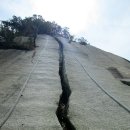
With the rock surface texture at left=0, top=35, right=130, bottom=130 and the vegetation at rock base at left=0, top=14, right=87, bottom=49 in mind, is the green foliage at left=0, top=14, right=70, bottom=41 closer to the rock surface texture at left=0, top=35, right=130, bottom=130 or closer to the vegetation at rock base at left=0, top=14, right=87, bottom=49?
the vegetation at rock base at left=0, top=14, right=87, bottom=49

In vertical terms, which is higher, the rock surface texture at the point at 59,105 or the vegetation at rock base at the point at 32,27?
the rock surface texture at the point at 59,105

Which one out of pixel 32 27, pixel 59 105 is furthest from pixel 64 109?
pixel 32 27

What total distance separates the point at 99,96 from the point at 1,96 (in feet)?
9.75

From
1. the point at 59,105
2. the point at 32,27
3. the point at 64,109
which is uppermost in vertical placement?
the point at 64,109

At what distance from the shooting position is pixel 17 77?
12.2 m

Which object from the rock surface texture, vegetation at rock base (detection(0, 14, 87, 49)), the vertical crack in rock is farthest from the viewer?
vegetation at rock base (detection(0, 14, 87, 49))

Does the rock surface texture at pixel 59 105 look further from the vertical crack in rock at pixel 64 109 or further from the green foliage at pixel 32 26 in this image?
the green foliage at pixel 32 26

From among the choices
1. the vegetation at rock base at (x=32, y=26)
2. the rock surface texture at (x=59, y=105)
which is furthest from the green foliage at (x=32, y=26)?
the rock surface texture at (x=59, y=105)

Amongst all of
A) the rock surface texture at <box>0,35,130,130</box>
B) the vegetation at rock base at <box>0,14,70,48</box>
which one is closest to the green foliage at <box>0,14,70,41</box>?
the vegetation at rock base at <box>0,14,70,48</box>

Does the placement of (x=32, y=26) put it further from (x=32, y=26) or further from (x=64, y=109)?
(x=64, y=109)

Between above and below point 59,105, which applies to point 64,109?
above

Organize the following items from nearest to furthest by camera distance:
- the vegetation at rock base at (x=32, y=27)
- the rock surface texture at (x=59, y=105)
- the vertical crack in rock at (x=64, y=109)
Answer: the rock surface texture at (x=59, y=105) < the vertical crack in rock at (x=64, y=109) < the vegetation at rock base at (x=32, y=27)

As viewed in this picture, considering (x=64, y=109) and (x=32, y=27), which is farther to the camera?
(x=32, y=27)

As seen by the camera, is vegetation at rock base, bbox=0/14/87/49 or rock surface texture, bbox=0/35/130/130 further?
vegetation at rock base, bbox=0/14/87/49
